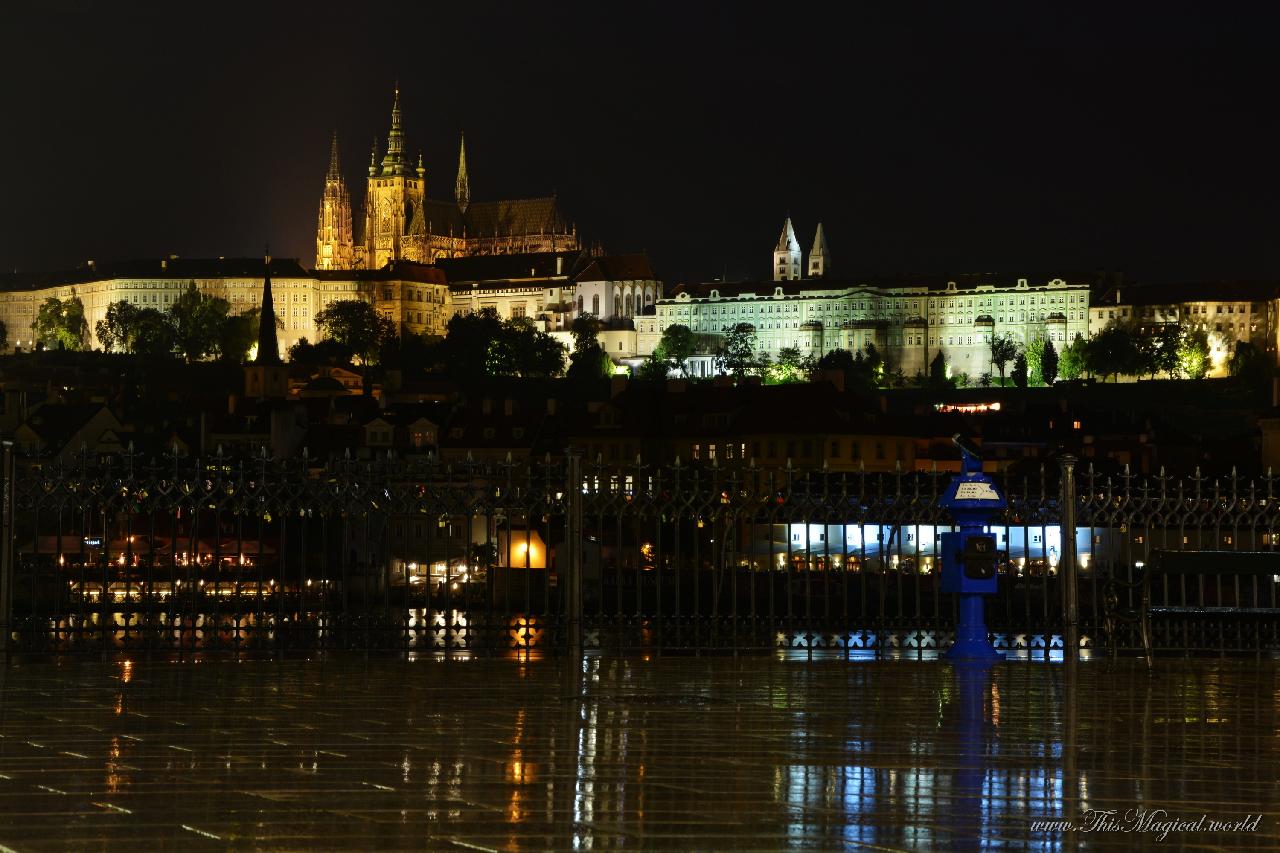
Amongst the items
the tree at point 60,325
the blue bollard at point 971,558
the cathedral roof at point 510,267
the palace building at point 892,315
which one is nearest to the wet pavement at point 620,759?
the blue bollard at point 971,558

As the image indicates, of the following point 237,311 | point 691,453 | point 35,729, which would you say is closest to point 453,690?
point 35,729

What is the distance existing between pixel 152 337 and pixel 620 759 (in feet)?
533

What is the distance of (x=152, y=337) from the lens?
166375 millimetres

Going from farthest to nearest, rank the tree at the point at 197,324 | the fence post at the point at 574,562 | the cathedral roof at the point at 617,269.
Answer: the cathedral roof at the point at 617,269 < the tree at the point at 197,324 < the fence post at the point at 574,562

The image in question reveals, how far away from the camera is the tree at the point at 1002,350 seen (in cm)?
16175

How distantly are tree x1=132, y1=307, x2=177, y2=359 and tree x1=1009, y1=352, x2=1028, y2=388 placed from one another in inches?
2463

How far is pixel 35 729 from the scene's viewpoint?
30.0ft

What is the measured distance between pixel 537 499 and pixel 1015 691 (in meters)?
3.79

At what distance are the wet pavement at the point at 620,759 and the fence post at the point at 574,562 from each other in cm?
100

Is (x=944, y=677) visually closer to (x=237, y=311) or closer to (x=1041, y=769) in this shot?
(x=1041, y=769)

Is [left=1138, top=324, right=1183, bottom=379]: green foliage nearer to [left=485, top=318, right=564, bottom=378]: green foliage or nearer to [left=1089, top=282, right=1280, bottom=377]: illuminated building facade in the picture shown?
[left=1089, top=282, right=1280, bottom=377]: illuminated building facade

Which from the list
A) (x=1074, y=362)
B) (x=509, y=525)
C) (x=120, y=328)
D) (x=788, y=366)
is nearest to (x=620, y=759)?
(x=509, y=525)

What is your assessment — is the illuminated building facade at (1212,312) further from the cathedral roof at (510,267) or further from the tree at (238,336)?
the tree at (238,336)

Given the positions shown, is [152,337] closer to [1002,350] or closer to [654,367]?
[654,367]
